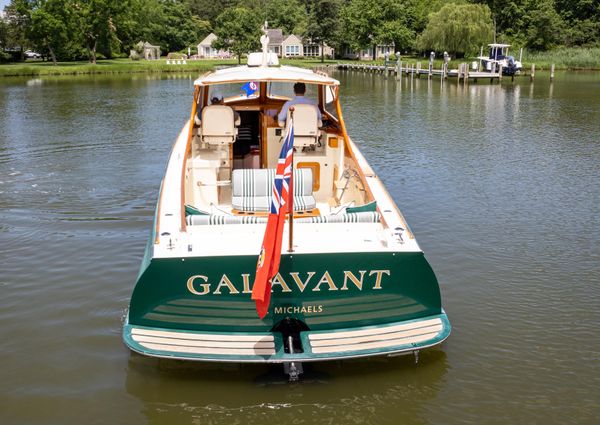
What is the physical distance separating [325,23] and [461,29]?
137 feet

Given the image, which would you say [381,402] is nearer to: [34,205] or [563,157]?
[34,205]

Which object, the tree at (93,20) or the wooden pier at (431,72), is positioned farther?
the tree at (93,20)

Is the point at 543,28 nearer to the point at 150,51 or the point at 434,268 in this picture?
the point at 150,51

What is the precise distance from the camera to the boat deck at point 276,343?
5168mm

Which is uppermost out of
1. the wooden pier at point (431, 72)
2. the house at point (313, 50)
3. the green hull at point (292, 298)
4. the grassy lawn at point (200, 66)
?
the house at point (313, 50)

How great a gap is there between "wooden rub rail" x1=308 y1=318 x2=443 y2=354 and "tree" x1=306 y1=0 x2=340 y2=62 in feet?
294

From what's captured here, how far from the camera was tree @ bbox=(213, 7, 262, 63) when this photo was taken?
87688 mm

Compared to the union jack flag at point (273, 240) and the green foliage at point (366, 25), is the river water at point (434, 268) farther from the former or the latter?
the green foliage at point (366, 25)

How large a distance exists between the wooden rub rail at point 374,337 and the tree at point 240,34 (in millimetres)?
84994

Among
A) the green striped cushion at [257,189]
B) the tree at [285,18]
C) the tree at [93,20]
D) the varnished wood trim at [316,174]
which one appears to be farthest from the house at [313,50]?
the green striped cushion at [257,189]

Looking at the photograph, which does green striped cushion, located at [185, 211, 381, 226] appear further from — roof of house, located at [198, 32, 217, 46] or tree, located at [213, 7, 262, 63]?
roof of house, located at [198, 32, 217, 46]

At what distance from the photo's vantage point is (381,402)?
5.56 m

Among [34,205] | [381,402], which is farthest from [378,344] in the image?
[34,205]

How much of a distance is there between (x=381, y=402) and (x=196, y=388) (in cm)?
168
